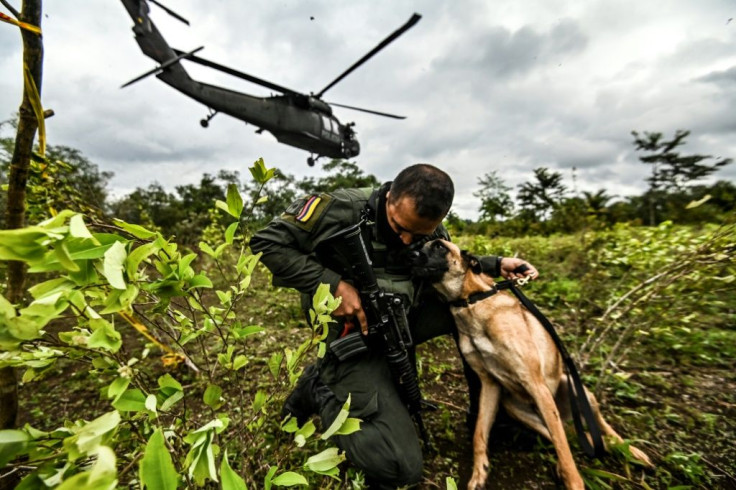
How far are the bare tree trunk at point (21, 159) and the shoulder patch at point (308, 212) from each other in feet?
4.55

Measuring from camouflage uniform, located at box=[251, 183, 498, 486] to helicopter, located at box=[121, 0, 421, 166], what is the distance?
433cm

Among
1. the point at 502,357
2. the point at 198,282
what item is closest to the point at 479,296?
the point at 502,357

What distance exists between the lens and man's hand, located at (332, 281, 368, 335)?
2109 millimetres

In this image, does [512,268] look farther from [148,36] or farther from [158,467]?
[148,36]

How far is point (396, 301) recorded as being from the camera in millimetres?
2070

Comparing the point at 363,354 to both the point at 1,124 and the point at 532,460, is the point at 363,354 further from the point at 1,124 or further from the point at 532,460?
the point at 1,124

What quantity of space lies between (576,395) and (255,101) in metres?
9.19

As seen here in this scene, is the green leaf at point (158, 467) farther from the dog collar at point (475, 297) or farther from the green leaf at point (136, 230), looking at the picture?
the dog collar at point (475, 297)

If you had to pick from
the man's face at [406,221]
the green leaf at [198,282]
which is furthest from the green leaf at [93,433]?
the man's face at [406,221]

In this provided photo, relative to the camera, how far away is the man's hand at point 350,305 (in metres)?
2.11

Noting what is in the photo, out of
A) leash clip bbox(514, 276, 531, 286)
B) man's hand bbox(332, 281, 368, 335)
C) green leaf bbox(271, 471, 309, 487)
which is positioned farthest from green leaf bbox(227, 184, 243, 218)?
leash clip bbox(514, 276, 531, 286)

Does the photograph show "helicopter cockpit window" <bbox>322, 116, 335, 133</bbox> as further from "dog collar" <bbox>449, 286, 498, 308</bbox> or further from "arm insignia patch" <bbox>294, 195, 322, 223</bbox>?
"dog collar" <bbox>449, 286, 498, 308</bbox>

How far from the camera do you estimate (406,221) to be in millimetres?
2068

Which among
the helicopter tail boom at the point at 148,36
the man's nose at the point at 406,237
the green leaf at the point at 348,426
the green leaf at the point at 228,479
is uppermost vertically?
the helicopter tail boom at the point at 148,36
